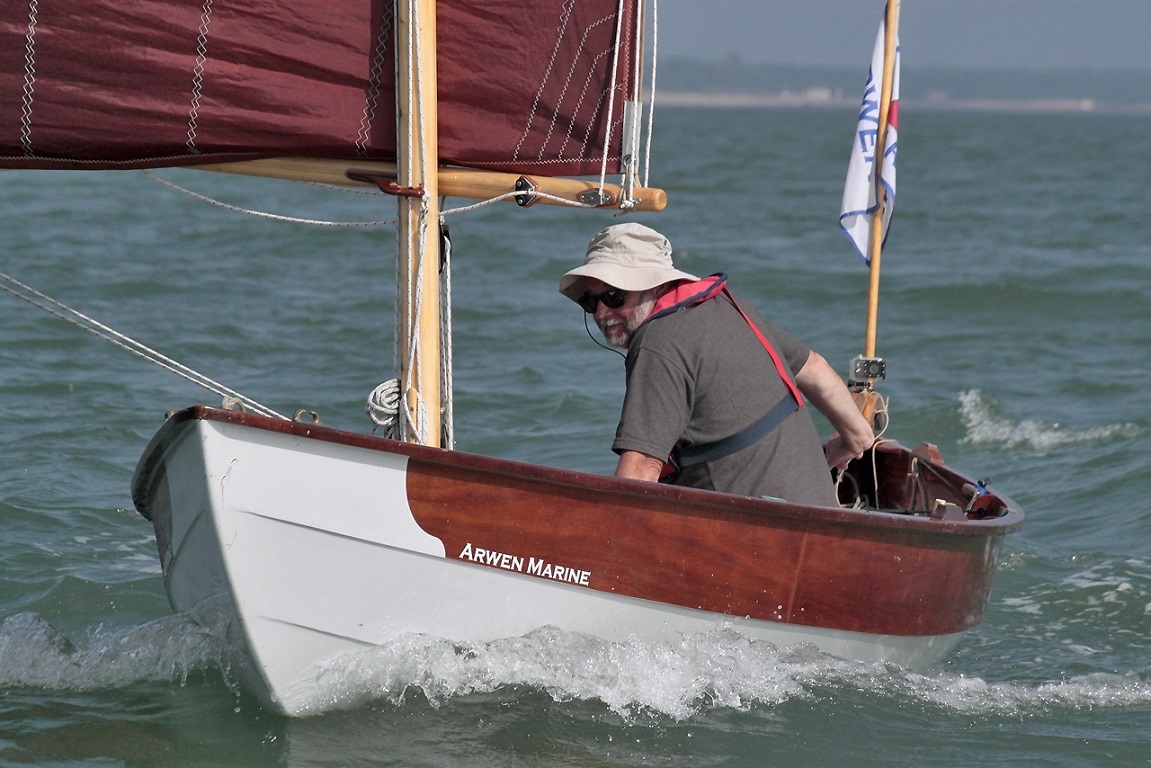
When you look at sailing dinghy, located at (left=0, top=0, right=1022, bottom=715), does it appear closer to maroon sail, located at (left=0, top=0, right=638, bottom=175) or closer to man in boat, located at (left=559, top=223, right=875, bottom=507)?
maroon sail, located at (left=0, top=0, right=638, bottom=175)

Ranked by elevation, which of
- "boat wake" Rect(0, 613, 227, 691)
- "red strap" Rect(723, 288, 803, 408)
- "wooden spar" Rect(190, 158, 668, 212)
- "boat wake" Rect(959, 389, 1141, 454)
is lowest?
"boat wake" Rect(0, 613, 227, 691)

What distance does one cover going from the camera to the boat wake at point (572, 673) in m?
4.32

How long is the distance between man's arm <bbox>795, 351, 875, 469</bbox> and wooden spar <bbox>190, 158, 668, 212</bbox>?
0.73 meters

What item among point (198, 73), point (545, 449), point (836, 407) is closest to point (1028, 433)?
point (545, 449)

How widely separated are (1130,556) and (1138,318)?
698cm

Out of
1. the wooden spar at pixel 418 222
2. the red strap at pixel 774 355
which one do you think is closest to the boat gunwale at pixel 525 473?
the red strap at pixel 774 355

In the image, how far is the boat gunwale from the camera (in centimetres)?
388

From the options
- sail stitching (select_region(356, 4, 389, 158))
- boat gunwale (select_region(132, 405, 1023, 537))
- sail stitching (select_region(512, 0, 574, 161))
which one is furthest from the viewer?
sail stitching (select_region(512, 0, 574, 161))

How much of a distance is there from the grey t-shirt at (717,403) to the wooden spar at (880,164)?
1.59 meters

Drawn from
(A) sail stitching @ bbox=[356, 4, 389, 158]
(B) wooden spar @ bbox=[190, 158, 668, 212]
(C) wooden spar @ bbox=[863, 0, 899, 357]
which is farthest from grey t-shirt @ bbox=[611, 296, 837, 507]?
(C) wooden spar @ bbox=[863, 0, 899, 357]

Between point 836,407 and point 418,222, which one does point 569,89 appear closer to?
point 418,222

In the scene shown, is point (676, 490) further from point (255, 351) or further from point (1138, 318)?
point (1138, 318)

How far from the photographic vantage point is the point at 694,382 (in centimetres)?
421

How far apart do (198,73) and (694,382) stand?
5.44ft
